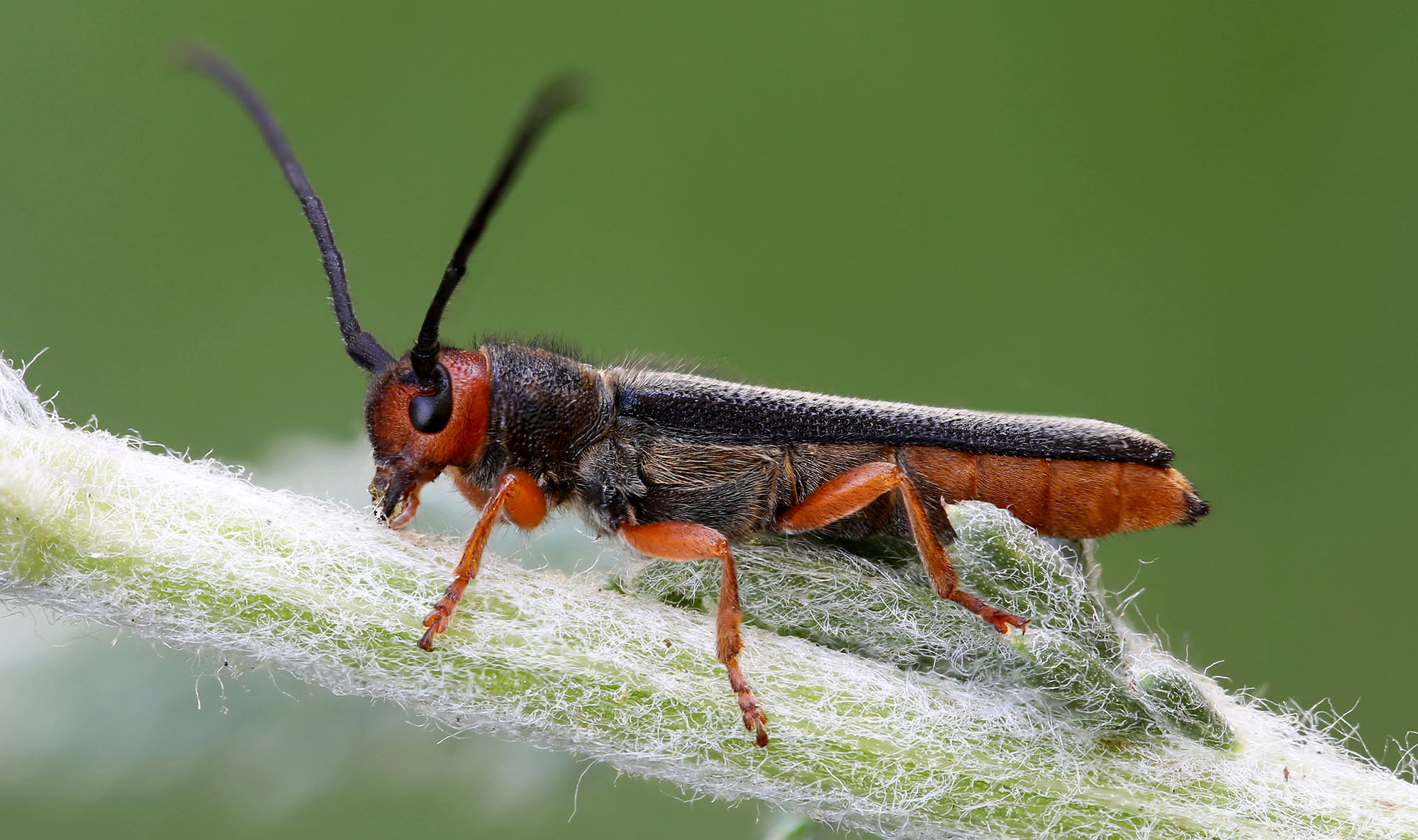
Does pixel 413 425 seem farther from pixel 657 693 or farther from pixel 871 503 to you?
pixel 871 503

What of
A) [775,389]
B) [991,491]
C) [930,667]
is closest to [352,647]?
[930,667]

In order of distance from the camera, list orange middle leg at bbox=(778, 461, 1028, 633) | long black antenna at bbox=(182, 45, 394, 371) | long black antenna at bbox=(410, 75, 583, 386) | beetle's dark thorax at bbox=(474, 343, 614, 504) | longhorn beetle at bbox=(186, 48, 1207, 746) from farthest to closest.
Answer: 1. beetle's dark thorax at bbox=(474, 343, 614, 504)
2. longhorn beetle at bbox=(186, 48, 1207, 746)
3. long black antenna at bbox=(182, 45, 394, 371)
4. orange middle leg at bbox=(778, 461, 1028, 633)
5. long black antenna at bbox=(410, 75, 583, 386)

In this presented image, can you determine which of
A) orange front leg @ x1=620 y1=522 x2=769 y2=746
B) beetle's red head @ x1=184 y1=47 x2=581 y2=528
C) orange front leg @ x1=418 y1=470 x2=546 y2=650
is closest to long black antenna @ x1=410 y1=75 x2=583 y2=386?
beetle's red head @ x1=184 y1=47 x2=581 y2=528

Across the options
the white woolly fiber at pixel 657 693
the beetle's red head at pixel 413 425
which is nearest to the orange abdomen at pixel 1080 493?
the white woolly fiber at pixel 657 693

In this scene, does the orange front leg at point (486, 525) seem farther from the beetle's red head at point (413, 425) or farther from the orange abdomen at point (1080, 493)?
the orange abdomen at point (1080, 493)

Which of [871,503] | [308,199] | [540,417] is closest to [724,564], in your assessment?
[871,503]

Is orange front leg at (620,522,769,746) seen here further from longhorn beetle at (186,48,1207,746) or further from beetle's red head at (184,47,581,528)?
beetle's red head at (184,47,581,528)
